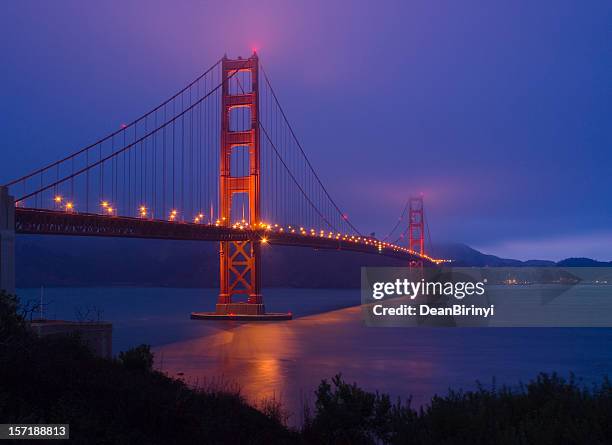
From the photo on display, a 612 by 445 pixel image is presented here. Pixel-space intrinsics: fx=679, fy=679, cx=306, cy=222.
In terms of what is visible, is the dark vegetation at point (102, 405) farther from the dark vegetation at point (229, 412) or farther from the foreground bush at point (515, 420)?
the foreground bush at point (515, 420)

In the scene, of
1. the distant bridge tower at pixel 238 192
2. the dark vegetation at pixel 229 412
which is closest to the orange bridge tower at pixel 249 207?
the distant bridge tower at pixel 238 192

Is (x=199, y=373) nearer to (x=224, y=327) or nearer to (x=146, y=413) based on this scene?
(x=146, y=413)

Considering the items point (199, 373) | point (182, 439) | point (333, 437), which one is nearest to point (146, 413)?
point (182, 439)

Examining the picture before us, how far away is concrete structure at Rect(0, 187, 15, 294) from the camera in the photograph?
17281 millimetres

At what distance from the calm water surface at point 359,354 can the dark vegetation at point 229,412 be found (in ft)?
18.2

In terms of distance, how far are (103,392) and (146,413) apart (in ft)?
1.85

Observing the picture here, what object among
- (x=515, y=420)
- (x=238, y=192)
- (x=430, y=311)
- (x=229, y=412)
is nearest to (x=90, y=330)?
→ (x=229, y=412)

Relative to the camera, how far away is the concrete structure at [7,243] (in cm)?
1728

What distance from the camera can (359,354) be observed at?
29203 millimetres

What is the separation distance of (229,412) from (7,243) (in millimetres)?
12753

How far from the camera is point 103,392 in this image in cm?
699

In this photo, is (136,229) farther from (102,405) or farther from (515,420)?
(515,420)

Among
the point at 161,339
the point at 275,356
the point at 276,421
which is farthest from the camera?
the point at 161,339

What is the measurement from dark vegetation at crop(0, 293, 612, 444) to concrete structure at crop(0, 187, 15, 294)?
9.19m
